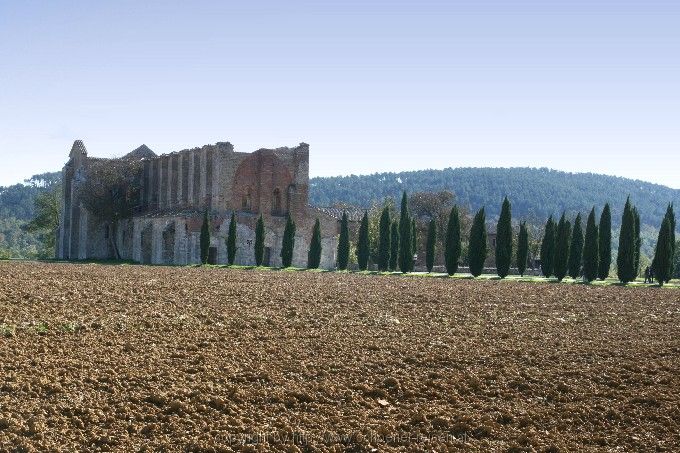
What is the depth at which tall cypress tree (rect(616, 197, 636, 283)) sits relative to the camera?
45031 millimetres

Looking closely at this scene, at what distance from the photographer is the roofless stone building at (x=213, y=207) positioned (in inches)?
2223

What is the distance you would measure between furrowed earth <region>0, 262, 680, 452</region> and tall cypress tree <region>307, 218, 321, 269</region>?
3455cm

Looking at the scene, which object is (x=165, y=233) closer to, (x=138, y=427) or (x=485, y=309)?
(x=485, y=309)

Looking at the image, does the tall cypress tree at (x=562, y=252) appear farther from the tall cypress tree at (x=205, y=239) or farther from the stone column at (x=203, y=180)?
the stone column at (x=203, y=180)

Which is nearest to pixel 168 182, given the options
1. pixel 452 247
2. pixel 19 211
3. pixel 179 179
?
pixel 179 179

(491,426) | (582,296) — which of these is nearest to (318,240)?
(582,296)

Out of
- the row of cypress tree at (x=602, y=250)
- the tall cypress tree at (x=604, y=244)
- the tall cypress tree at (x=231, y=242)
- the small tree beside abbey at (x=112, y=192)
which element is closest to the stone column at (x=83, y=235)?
the small tree beside abbey at (x=112, y=192)

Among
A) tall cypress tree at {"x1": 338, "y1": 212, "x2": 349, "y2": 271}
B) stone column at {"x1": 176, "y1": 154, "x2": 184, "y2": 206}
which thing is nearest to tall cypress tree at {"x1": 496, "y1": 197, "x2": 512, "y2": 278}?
tall cypress tree at {"x1": 338, "y1": 212, "x2": 349, "y2": 271}

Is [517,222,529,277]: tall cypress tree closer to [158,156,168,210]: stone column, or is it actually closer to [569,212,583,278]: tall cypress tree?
[569,212,583,278]: tall cypress tree

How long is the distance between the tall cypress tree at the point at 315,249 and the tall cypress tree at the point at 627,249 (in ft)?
65.8

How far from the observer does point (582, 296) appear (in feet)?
96.2

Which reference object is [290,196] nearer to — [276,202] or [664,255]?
[276,202]

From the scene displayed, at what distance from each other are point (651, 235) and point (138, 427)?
632ft

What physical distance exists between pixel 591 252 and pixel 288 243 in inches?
793
